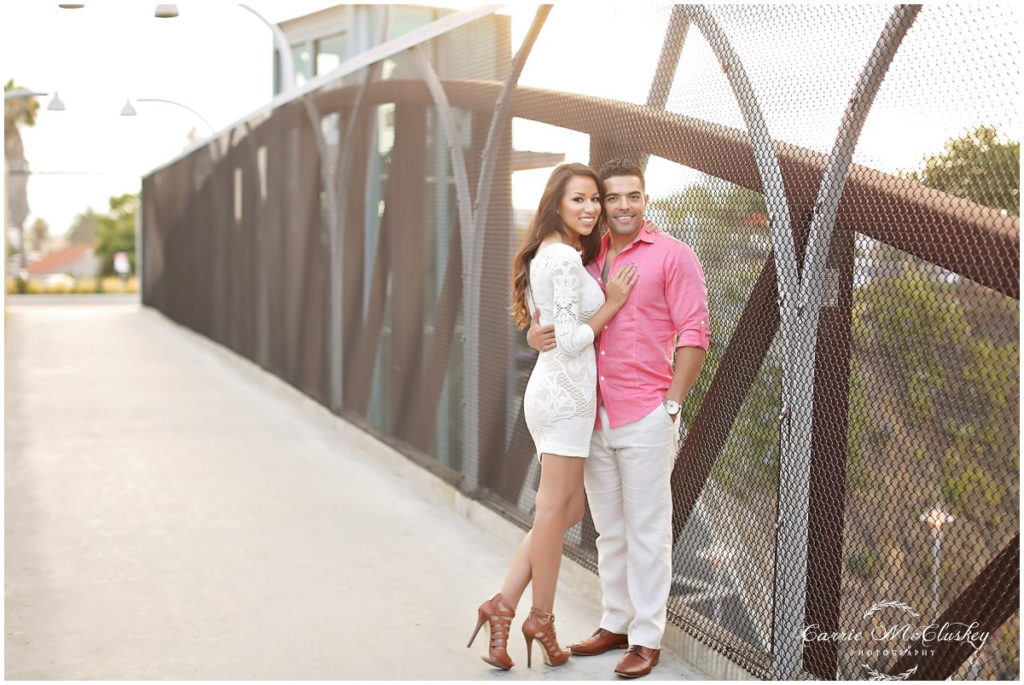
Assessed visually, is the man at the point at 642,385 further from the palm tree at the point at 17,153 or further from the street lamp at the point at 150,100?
the palm tree at the point at 17,153

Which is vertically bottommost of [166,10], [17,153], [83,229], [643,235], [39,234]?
[39,234]

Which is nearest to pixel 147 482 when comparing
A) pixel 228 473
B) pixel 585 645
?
pixel 228 473

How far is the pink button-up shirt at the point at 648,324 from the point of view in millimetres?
4070

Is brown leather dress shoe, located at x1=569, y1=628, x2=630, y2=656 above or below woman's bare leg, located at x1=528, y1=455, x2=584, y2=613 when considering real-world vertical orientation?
below

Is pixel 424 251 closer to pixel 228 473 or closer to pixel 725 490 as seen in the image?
pixel 228 473

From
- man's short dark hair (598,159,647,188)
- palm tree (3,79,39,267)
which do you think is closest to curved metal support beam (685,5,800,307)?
man's short dark hair (598,159,647,188)

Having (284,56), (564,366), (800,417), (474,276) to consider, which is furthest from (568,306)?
(284,56)

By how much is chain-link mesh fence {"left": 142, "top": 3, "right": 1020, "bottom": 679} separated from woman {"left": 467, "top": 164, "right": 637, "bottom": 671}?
0.47 metres

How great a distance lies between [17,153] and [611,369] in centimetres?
4463

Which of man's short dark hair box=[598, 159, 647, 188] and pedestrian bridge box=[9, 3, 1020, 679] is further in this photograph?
man's short dark hair box=[598, 159, 647, 188]

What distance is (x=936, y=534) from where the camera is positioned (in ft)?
10.8

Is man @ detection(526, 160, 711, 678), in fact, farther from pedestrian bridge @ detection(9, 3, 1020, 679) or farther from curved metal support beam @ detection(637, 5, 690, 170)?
curved metal support beam @ detection(637, 5, 690, 170)

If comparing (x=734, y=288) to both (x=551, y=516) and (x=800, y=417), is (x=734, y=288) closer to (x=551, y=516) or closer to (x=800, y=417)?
(x=800, y=417)

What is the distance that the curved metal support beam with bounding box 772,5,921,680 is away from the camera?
3596 millimetres
